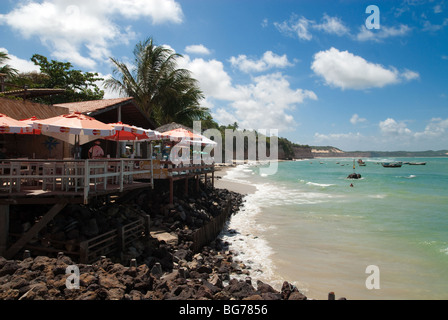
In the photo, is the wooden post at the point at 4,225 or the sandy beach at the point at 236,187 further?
the sandy beach at the point at 236,187

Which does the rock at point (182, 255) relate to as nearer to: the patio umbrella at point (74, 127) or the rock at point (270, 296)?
the rock at point (270, 296)

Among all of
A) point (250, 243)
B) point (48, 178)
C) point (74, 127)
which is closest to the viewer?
point (74, 127)

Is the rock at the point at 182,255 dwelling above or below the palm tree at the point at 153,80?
below

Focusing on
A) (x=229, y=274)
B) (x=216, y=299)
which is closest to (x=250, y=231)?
(x=229, y=274)

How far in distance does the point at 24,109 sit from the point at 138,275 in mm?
10214

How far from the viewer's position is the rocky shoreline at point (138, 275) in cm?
509

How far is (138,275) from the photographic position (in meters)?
6.28

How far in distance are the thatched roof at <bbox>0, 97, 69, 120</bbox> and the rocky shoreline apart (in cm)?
567

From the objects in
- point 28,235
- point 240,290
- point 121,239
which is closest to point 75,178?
point 28,235

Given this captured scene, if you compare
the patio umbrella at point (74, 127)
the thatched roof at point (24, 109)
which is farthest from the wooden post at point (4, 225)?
the thatched roof at point (24, 109)

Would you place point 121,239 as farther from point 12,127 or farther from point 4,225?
point 12,127

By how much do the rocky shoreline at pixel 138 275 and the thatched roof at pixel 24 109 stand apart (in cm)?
567
